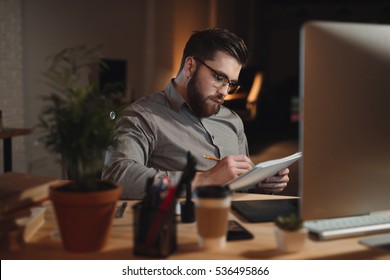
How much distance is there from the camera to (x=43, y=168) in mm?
4543

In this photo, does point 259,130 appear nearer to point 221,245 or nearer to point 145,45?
point 145,45

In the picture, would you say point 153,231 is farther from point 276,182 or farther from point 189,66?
point 189,66

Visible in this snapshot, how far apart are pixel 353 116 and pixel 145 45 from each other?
4917 mm

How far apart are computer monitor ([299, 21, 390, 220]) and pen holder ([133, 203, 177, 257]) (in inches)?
10.2

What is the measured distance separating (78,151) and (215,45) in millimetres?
1046

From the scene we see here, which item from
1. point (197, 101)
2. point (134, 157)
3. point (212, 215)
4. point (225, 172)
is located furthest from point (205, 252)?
point (197, 101)

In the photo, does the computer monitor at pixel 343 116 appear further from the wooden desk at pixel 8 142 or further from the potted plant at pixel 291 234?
the wooden desk at pixel 8 142

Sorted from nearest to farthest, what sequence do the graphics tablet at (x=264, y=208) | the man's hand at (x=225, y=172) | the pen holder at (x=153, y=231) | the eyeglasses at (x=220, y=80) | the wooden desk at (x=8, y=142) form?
1. the pen holder at (x=153, y=231)
2. the graphics tablet at (x=264, y=208)
3. the man's hand at (x=225, y=172)
4. the eyeglasses at (x=220, y=80)
5. the wooden desk at (x=8, y=142)

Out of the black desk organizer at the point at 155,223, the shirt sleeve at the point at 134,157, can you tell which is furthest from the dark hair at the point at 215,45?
the black desk organizer at the point at 155,223

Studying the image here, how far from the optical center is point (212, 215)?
0.84 metres

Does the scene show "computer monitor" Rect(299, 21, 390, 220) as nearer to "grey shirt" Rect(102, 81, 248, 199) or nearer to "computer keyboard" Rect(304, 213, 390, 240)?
"computer keyboard" Rect(304, 213, 390, 240)

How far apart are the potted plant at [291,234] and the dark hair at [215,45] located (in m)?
1.01

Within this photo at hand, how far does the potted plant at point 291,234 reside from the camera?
2.80ft

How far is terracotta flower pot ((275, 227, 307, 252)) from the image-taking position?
2.80 feet
